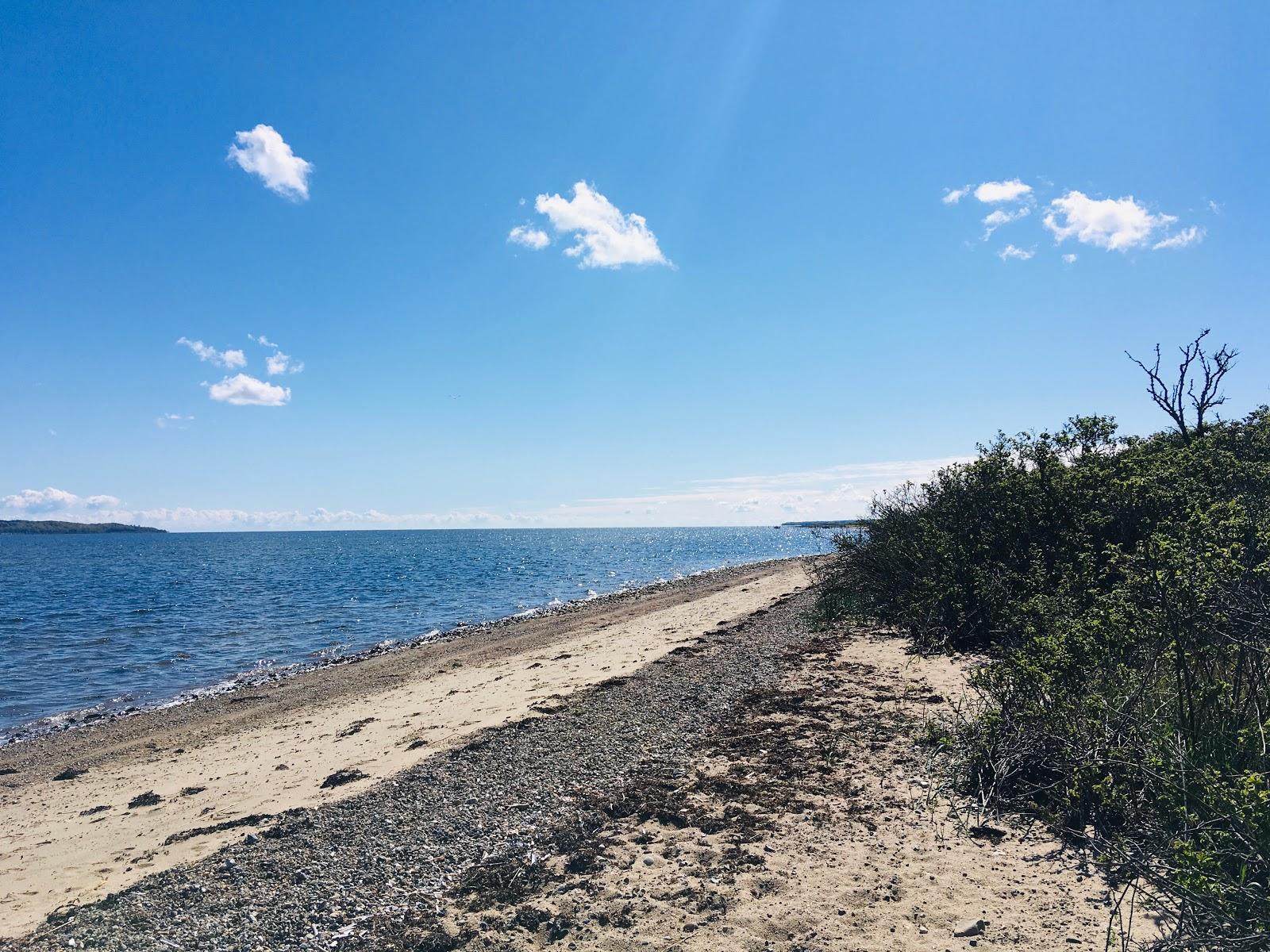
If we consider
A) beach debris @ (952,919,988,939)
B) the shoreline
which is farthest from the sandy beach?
the shoreline

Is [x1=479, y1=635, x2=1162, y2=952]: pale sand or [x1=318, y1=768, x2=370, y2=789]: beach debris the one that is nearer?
[x1=479, y1=635, x2=1162, y2=952]: pale sand

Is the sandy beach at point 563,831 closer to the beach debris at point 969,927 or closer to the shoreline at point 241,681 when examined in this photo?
the beach debris at point 969,927

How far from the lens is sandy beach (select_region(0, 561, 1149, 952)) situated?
4652mm

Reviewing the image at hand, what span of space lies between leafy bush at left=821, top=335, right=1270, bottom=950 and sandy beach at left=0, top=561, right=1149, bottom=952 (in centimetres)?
57

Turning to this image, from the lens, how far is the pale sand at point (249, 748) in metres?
6.90

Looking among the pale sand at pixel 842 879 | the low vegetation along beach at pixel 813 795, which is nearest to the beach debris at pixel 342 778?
the low vegetation along beach at pixel 813 795

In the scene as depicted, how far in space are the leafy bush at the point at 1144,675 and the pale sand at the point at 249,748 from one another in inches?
271

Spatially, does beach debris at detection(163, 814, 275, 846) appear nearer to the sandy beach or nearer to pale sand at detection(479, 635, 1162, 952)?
the sandy beach

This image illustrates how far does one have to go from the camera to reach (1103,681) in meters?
5.70

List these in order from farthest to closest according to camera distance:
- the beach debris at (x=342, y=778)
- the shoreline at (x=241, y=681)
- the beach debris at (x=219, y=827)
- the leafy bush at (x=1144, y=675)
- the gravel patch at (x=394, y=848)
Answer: the shoreline at (x=241, y=681)
the beach debris at (x=342, y=778)
the beach debris at (x=219, y=827)
the gravel patch at (x=394, y=848)
the leafy bush at (x=1144, y=675)

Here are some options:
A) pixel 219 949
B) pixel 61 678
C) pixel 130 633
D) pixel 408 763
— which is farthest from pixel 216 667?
pixel 219 949

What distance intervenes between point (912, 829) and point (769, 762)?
2.02m

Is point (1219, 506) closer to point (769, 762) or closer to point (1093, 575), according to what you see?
point (1093, 575)

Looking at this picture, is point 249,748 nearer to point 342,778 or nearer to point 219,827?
point 342,778
